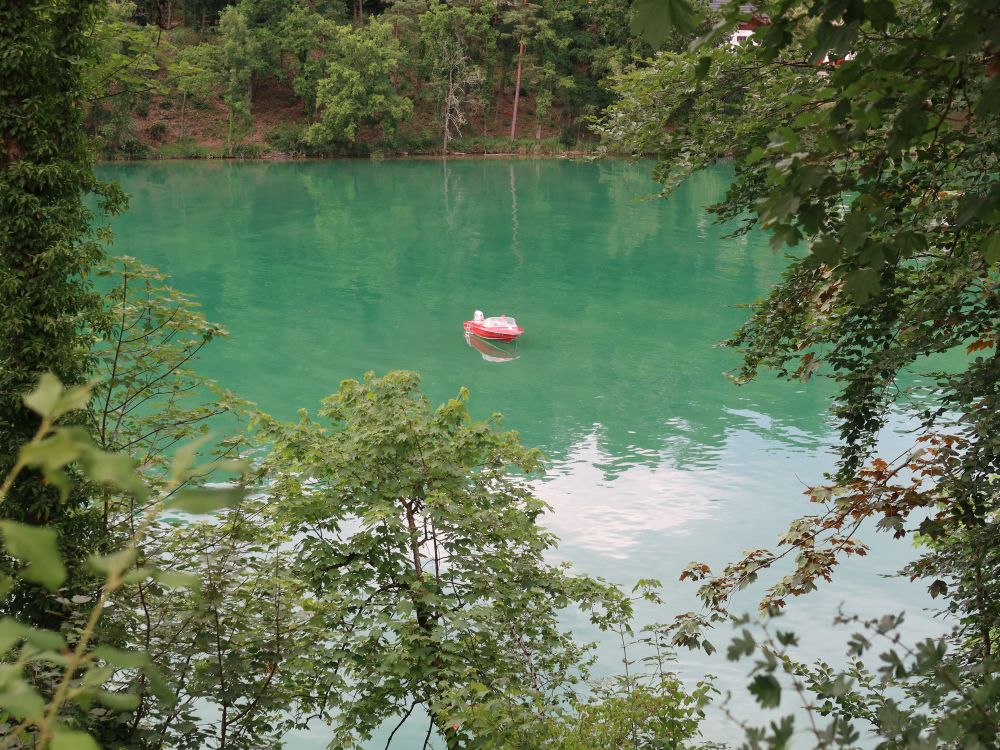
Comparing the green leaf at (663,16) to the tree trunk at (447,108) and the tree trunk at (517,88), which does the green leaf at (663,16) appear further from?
the tree trunk at (517,88)

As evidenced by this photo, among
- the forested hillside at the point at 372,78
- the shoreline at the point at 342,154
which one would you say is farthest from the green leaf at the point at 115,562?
the forested hillside at the point at 372,78

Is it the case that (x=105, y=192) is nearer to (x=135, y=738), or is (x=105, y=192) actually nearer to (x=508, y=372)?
(x=135, y=738)

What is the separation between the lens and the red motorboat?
753 inches

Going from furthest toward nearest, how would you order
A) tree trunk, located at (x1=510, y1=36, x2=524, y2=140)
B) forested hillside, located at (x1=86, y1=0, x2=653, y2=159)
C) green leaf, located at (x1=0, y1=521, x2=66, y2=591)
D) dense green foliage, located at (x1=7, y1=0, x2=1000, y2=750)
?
tree trunk, located at (x1=510, y1=36, x2=524, y2=140)
forested hillside, located at (x1=86, y1=0, x2=653, y2=159)
dense green foliage, located at (x1=7, y1=0, x2=1000, y2=750)
green leaf, located at (x1=0, y1=521, x2=66, y2=591)

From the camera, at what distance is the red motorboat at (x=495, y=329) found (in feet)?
62.7

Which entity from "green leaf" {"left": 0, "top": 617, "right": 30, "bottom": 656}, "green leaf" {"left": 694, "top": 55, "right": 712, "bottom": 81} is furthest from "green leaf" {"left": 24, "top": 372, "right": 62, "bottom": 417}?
"green leaf" {"left": 694, "top": 55, "right": 712, "bottom": 81}

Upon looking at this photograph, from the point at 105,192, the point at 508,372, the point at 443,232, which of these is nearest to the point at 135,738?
the point at 105,192

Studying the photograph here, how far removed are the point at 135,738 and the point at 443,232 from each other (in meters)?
27.9

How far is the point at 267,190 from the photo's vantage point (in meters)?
39.4

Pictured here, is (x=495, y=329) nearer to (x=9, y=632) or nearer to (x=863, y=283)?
(x=863, y=283)

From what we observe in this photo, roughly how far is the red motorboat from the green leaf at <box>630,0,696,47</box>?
57.2 feet

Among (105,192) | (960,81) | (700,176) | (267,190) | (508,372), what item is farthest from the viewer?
(700,176)

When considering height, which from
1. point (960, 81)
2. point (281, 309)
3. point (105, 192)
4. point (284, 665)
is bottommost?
point (281, 309)

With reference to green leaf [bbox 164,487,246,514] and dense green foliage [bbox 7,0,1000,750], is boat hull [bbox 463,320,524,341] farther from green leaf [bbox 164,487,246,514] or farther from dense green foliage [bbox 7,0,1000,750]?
green leaf [bbox 164,487,246,514]
